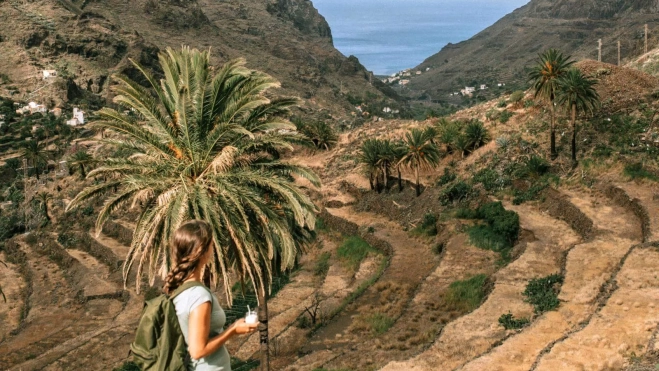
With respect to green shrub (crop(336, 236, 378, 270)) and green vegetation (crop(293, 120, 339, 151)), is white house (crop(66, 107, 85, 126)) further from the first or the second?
green shrub (crop(336, 236, 378, 270))

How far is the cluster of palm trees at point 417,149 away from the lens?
1268 inches

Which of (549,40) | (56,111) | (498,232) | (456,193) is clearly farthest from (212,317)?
(549,40)

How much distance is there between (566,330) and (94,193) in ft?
37.1

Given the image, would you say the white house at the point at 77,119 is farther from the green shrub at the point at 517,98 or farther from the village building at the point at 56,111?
the green shrub at the point at 517,98

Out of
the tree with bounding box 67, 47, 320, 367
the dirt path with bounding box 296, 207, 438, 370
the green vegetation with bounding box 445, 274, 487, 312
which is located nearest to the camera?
the tree with bounding box 67, 47, 320, 367

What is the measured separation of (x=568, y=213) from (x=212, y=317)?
23.6 meters

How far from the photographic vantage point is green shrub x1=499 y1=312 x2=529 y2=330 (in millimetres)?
15441

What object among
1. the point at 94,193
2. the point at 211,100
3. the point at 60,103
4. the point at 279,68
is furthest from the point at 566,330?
the point at 279,68

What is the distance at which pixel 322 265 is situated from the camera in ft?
99.2

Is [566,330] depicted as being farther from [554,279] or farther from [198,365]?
[198,365]

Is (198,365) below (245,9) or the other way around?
below

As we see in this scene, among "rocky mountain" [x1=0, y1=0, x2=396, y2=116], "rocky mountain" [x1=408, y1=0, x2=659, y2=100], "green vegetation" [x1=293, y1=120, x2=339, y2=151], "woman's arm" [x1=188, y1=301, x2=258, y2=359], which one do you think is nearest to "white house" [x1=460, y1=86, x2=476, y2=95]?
"rocky mountain" [x1=408, y1=0, x2=659, y2=100]

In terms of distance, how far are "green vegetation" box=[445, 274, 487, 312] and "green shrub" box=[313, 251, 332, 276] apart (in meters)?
9.74

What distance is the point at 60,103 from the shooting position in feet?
269
